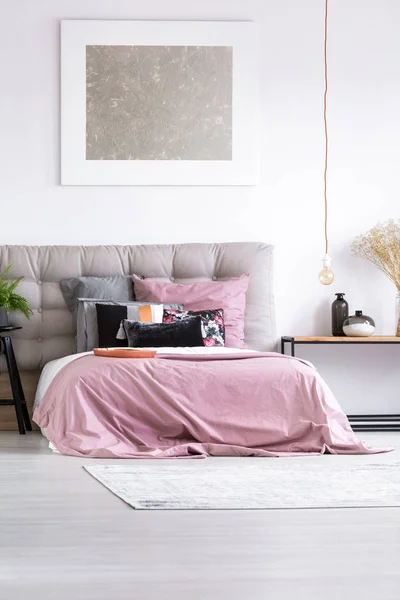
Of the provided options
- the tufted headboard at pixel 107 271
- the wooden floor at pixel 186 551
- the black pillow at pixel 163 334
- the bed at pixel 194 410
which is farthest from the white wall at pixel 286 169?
the wooden floor at pixel 186 551

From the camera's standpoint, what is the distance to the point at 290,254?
6168 millimetres

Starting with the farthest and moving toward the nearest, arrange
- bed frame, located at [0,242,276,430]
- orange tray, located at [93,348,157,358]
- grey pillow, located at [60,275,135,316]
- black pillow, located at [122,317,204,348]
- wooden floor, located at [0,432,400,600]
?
bed frame, located at [0,242,276,430], grey pillow, located at [60,275,135,316], black pillow, located at [122,317,204,348], orange tray, located at [93,348,157,358], wooden floor, located at [0,432,400,600]

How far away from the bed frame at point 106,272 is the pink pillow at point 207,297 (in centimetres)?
15

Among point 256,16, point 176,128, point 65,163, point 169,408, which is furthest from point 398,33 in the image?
point 169,408

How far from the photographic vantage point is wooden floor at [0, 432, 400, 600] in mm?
2143

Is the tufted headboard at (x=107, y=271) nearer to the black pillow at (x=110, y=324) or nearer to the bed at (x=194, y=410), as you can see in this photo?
the black pillow at (x=110, y=324)

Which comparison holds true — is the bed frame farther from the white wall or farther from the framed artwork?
Result: the framed artwork

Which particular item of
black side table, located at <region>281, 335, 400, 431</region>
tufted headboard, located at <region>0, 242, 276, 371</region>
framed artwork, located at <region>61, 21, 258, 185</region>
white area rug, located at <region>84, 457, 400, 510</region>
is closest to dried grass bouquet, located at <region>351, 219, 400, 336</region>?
black side table, located at <region>281, 335, 400, 431</region>

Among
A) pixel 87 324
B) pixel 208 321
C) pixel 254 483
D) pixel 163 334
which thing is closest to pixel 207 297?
pixel 208 321

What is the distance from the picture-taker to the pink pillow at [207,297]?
5699 mm

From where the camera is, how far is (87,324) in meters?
5.52

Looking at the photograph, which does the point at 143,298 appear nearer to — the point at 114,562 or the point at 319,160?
the point at 319,160

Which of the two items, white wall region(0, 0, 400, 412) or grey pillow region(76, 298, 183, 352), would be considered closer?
grey pillow region(76, 298, 183, 352)

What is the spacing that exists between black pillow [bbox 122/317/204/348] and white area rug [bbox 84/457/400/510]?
1.08 meters
